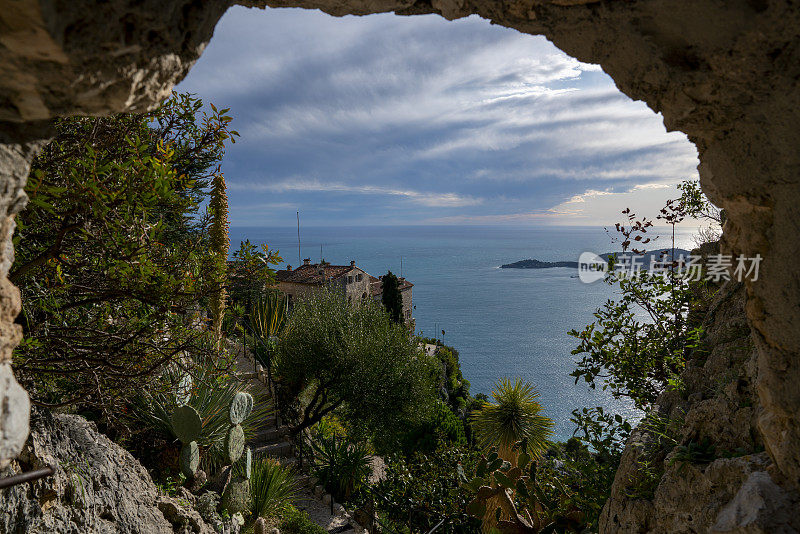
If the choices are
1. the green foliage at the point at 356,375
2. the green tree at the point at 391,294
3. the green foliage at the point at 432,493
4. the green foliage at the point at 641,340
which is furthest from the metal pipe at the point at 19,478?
the green tree at the point at 391,294

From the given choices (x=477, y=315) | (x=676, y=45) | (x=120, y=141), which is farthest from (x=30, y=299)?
(x=477, y=315)

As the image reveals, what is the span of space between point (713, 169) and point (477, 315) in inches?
2241

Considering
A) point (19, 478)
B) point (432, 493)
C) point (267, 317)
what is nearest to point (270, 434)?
point (432, 493)

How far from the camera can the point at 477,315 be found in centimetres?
5741

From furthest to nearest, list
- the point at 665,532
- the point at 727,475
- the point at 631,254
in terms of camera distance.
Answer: the point at 631,254
the point at 665,532
the point at 727,475

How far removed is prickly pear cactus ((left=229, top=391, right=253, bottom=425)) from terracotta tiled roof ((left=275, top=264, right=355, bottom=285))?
50.5ft

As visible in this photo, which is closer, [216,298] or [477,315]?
[216,298]

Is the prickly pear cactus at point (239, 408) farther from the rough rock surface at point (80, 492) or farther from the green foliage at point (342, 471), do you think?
the rough rock surface at point (80, 492)

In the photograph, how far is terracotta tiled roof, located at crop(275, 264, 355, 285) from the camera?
23661 mm

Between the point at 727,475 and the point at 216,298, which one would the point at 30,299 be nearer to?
the point at 727,475

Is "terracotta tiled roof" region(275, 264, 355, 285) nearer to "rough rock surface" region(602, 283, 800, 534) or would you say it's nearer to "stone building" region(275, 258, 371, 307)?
"stone building" region(275, 258, 371, 307)

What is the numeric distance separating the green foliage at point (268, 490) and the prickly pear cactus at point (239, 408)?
0.82m

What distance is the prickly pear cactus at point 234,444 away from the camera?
22.9 feet

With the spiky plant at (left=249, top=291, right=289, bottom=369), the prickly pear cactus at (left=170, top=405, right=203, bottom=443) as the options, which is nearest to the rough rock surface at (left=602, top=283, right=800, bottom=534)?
the prickly pear cactus at (left=170, top=405, right=203, bottom=443)
